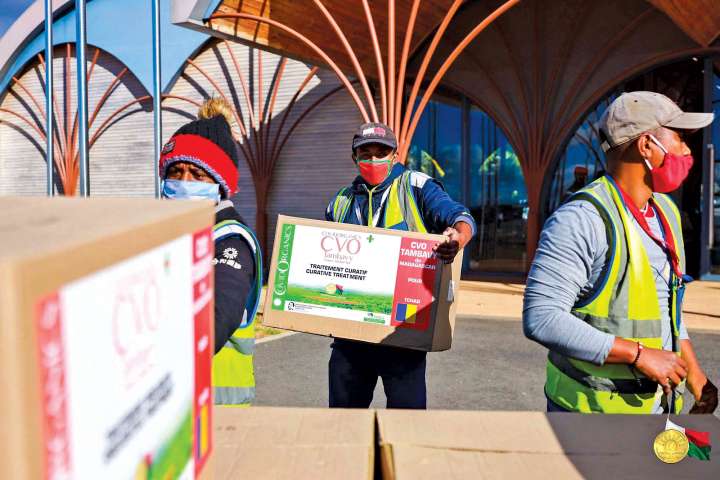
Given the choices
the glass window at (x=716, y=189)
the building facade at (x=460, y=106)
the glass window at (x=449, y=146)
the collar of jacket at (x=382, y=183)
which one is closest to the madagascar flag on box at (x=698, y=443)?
the collar of jacket at (x=382, y=183)

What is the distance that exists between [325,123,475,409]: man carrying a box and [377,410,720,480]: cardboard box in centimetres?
124

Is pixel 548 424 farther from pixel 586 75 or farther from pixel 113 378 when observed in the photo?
pixel 586 75

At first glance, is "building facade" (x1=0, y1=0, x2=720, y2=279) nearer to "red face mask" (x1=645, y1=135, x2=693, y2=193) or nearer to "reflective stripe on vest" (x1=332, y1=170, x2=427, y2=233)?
"reflective stripe on vest" (x1=332, y1=170, x2=427, y2=233)

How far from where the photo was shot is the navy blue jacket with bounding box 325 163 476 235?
293 cm

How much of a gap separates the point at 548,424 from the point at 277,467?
0.61 m

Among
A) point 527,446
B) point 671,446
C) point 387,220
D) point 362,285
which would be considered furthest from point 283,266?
point 671,446

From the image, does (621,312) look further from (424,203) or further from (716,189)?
(716,189)

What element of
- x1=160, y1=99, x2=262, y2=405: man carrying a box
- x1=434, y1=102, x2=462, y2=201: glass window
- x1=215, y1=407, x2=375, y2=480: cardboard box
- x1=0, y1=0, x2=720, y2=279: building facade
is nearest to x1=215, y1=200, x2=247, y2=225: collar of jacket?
x1=160, y1=99, x2=262, y2=405: man carrying a box

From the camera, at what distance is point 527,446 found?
4.11ft

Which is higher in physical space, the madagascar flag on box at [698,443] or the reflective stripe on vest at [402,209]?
the reflective stripe on vest at [402,209]

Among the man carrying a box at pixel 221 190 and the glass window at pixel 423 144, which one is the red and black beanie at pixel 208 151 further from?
the glass window at pixel 423 144

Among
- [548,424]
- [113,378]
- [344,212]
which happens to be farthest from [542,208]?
[113,378]

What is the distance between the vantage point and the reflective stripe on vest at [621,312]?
5.97 ft

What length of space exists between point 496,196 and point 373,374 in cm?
1240
